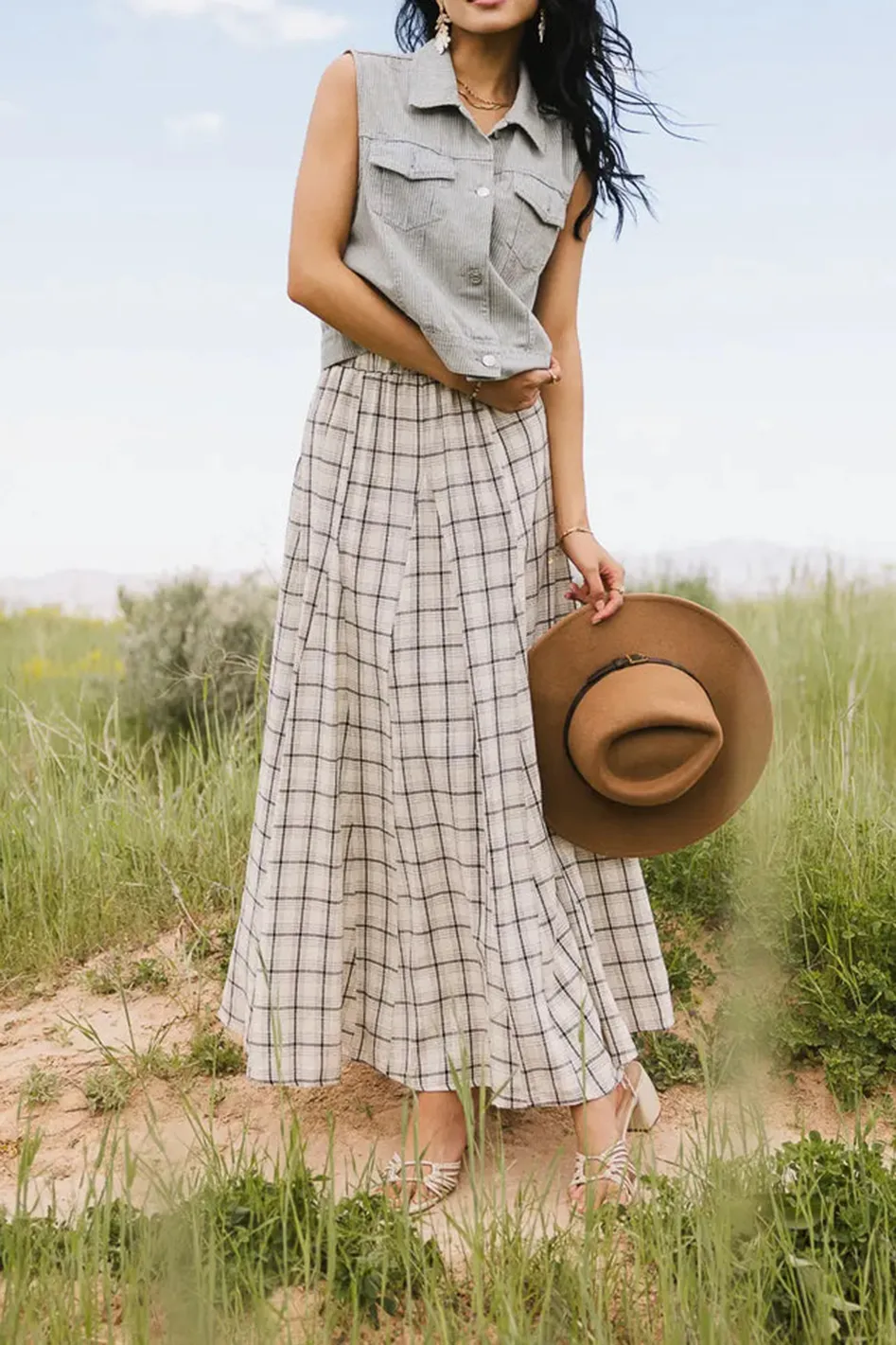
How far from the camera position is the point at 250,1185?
2.18 m

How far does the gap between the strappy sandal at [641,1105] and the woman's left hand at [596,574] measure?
2.93 feet

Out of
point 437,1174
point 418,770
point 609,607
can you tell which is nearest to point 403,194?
point 609,607

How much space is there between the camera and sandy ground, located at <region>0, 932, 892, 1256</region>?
261 cm

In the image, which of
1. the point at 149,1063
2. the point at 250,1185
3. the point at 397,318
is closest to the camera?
the point at 250,1185

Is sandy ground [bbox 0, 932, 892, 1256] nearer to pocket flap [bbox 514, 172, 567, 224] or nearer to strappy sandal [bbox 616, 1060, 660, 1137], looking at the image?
strappy sandal [bbox 616, 1060, 660, 1137]

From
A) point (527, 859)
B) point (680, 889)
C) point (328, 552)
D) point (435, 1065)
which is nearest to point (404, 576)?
point (328, 552)

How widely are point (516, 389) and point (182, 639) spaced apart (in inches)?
191

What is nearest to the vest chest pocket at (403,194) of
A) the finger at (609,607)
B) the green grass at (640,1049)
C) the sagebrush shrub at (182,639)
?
the finger at (609,607)

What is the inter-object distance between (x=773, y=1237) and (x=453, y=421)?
139 centimetres

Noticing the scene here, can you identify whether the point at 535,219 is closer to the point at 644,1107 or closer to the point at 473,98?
the point at 473,98

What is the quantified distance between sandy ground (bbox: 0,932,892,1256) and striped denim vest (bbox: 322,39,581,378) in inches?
51.0

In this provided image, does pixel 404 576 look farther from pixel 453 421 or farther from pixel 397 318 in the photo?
pixel 397 318

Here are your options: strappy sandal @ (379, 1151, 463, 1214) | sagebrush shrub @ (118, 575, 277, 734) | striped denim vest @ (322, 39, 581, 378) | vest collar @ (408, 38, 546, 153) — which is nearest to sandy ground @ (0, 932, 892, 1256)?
strappy sandal @ (379, 1151, 463, 1214)

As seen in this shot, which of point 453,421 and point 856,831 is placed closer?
point 453,421
